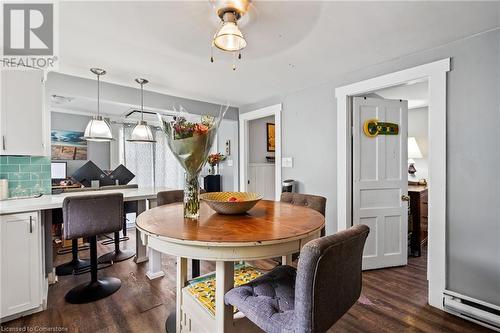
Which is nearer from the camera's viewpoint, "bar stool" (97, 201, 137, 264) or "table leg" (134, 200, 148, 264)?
"table leg" (134, 200, 148, 264)

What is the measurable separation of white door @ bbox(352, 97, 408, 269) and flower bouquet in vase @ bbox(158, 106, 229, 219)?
189 centimetres

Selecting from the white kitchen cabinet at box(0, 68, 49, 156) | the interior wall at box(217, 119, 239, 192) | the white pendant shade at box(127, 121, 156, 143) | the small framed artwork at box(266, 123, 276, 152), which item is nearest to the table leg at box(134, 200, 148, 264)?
the white pendant shade at box(127, 121, 156, 143)

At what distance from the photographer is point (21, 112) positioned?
2.17 m

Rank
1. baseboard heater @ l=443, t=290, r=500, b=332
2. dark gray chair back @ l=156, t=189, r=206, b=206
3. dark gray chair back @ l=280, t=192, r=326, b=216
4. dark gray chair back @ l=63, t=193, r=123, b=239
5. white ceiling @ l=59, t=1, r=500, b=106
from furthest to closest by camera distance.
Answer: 1. dark gray chair back @ l=156, t=189, r=206, b=206
2. dark gray chair back @ l=280, t=192, r=326, b=216
3. dark gray chair back @ l=63, t=193, r=123, b=239
4. baseboard heater @ l=443, t=290, r=500, b=332
5. white ceiling @ l=59, t=1, r=500, b=106

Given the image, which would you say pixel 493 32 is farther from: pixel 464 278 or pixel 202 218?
pixel 202 218

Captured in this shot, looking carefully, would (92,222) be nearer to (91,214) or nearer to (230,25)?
(91,214)

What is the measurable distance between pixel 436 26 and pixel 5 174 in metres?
3.90

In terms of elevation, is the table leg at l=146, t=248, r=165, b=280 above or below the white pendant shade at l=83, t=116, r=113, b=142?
below

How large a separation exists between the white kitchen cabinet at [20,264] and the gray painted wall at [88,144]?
3.87 metres

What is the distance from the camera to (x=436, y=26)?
5.80 feet

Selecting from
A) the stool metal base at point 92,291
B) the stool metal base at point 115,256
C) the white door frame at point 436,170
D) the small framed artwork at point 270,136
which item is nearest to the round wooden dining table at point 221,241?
the stool metal base at point 92,291

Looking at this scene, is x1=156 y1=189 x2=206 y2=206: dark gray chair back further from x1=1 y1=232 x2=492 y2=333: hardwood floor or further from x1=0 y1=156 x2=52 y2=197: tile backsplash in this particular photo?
x1=0 y1=156 x2=52 y2=197: tile backsplash

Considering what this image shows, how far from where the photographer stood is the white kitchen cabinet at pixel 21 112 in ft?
6.82

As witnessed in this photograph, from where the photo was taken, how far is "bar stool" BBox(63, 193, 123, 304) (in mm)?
2027
